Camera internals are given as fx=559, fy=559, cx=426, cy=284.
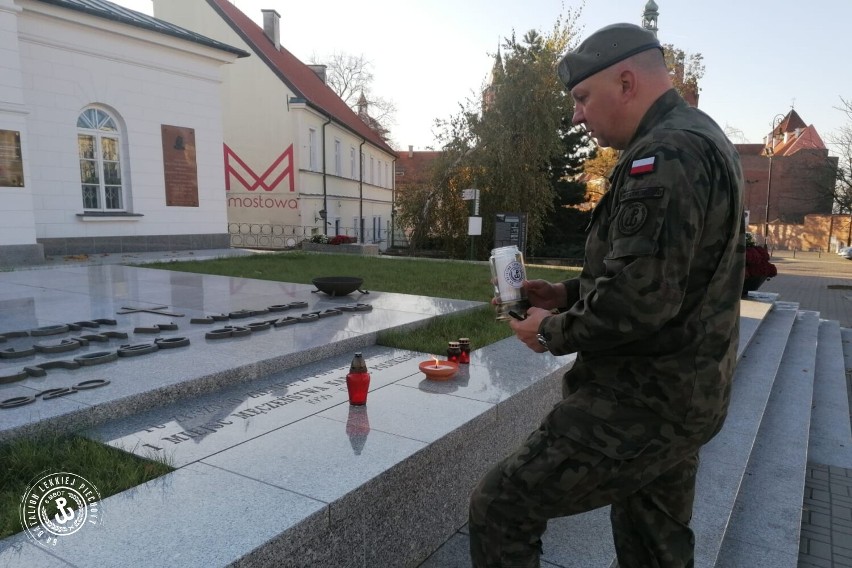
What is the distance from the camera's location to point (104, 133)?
14430 mm

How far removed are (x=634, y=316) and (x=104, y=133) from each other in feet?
53.0

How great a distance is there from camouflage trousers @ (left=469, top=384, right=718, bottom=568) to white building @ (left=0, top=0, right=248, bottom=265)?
13370mm

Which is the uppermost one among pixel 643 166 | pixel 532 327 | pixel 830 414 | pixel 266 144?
pixel 266 144

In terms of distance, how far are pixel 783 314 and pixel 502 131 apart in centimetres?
1358

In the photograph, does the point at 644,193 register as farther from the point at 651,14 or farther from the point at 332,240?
the point at 332,240

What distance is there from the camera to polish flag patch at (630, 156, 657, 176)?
1.53 m

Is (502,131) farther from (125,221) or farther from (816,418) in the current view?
(816,418)

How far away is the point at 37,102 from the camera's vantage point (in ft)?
42.6

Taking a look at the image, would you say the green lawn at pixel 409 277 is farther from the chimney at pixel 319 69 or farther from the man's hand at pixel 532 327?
the chimney at pixel 319 69

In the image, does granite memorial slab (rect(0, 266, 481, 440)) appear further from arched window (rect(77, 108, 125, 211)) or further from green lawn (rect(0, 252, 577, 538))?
arched window (rect(77, 108, 125, 211))

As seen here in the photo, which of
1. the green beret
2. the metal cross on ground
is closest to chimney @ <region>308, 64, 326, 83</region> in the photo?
the metal cross on ground

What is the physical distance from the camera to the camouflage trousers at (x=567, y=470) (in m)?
1.66

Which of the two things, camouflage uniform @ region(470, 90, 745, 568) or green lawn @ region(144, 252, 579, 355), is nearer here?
camouflage uniform @ region(470, 90, 745, 568)
